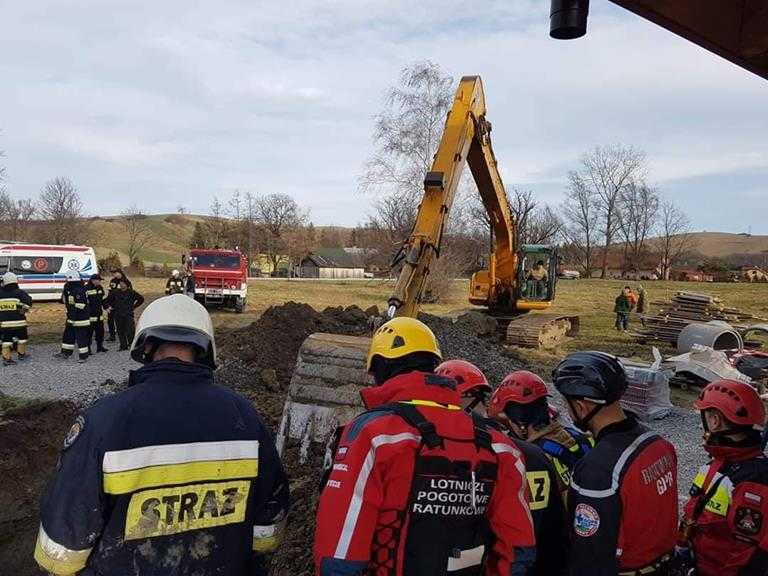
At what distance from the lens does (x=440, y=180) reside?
340 inches

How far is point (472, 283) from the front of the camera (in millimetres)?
15648

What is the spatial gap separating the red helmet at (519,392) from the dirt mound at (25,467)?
4.91 m

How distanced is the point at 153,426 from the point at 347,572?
79cm

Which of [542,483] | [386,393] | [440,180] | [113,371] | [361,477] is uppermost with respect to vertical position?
[440,180]

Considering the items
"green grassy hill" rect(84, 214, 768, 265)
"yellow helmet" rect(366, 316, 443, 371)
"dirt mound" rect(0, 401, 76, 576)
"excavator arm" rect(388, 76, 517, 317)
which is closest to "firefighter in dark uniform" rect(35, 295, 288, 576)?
"yellow helmet" rect(366, 316, 443, 371)

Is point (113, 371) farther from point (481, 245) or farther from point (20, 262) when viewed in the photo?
point (481, 245)

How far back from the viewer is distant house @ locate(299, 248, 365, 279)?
73.6m

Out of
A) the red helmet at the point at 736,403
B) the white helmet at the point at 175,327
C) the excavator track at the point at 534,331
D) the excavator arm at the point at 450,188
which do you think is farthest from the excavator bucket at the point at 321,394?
the excavator track at the point at 534,331

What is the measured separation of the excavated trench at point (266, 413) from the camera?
5266mm

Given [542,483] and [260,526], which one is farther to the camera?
[542,483]

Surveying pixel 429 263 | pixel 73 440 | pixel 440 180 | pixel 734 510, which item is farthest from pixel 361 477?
pixel 440 180

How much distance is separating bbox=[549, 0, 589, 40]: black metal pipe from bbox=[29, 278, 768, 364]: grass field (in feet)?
36.7

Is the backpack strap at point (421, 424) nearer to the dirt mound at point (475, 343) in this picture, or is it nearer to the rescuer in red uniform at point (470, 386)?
the rescuer in red uniform at point (470, 386)

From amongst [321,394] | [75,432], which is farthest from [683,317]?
[75,432]
